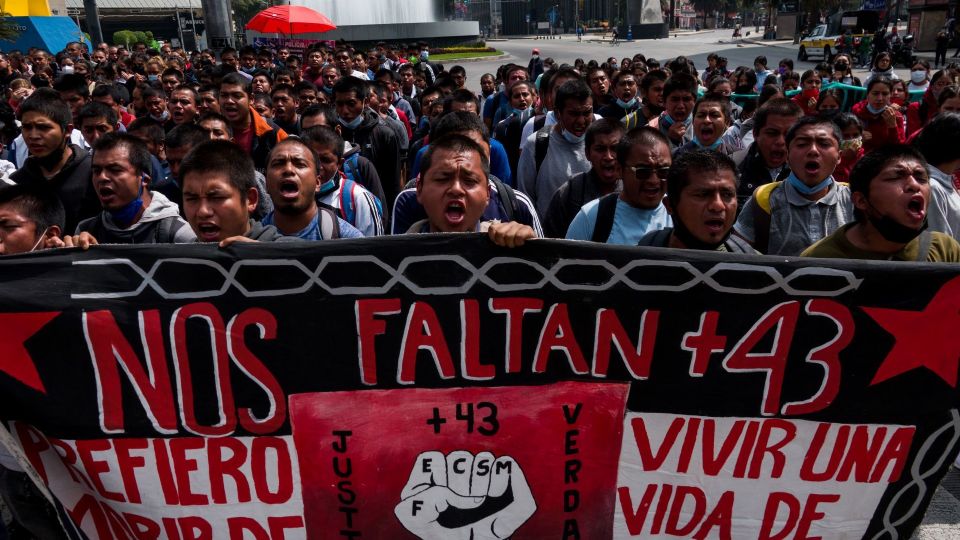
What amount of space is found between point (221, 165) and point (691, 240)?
1819 mm

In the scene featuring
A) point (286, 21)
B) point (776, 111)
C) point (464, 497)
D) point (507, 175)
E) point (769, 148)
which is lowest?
point (464, 497)

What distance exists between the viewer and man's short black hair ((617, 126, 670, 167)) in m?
3.20

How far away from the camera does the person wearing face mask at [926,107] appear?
683 cm

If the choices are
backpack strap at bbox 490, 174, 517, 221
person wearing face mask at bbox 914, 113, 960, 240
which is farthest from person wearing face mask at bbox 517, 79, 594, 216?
person wearing face mask at bbox 914, 113, 960, 240

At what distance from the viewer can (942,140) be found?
3422 mm

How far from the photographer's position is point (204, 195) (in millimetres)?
2764

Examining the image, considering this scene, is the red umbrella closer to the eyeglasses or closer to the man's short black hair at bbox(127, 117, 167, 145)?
the man's short black hair at bbox(127, 117, 167, 145)

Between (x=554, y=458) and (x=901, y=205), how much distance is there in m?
1.46

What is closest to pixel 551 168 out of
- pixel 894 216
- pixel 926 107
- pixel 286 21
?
pixel 894 216

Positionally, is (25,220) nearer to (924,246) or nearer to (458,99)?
(924,246)

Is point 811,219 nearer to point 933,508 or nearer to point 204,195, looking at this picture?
point 933,508

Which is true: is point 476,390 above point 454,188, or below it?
below

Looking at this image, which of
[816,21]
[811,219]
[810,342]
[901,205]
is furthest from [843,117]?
[816,21]

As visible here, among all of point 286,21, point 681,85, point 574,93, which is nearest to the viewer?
point 574,93
